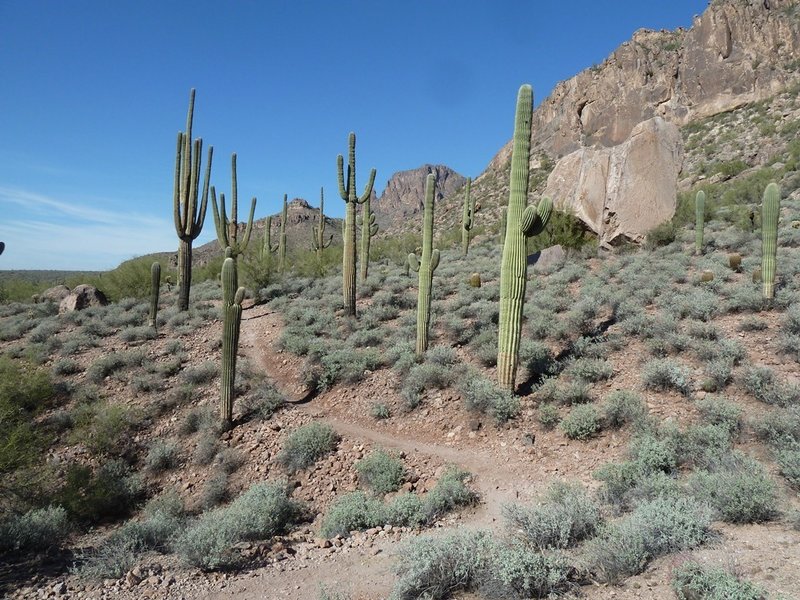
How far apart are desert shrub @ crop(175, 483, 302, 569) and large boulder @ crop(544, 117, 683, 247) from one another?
55.5 feet

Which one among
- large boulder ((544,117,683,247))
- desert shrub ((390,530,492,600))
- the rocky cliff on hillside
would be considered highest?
the rocky cliff on hillside

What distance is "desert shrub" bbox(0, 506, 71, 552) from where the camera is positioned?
16.8 feet

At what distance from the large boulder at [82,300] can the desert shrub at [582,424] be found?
18.9m

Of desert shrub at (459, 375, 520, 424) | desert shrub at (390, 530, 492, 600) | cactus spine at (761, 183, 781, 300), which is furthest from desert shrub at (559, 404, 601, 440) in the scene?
cactus spine at (761, 183, 781, 300)

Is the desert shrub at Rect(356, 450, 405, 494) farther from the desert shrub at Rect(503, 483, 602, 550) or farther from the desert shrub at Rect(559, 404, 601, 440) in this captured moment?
the desert shrub at Rect(559, 404, 601, 440)

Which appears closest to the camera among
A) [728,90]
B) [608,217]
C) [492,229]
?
[608,217]

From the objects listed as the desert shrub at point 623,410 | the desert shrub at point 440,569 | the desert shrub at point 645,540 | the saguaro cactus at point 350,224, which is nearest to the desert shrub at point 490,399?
the desert shrub at point 623,410

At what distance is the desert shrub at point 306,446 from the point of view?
8.09 meters

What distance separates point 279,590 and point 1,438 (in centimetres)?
474

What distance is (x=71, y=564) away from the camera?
4.94 metres

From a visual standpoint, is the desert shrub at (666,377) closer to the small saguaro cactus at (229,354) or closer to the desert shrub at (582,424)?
the desert shrub at (582,424)

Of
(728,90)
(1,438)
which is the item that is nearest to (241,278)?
(1,438)

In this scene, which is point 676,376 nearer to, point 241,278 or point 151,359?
point 151,359

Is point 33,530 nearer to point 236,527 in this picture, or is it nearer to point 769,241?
point 236,527
